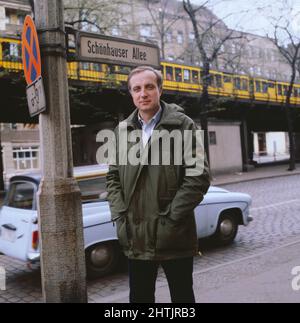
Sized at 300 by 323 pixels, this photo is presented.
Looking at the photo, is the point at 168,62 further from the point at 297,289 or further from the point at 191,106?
the point at 297,289

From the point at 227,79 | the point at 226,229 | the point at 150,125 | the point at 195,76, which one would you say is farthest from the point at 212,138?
the point at 150,125

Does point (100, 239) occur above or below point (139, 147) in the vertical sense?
below

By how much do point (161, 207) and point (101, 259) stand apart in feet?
11.1

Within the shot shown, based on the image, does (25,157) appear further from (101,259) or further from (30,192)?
(101,259)

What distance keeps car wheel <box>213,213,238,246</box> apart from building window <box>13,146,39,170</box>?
41016 mm

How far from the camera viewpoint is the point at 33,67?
3.68 meters

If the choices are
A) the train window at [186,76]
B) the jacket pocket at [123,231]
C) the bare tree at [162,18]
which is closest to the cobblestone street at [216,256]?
the jacket pocket at [123,231]

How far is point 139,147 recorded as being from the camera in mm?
2658

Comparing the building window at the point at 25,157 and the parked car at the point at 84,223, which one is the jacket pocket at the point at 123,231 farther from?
the building window at the point at 25,157

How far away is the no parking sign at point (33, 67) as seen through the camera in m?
3.55

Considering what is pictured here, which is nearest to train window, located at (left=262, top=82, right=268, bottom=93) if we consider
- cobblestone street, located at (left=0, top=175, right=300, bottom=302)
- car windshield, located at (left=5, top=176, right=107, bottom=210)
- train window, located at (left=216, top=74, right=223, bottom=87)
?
train window, located at (left=216, top=74, right=223, bottom=87)

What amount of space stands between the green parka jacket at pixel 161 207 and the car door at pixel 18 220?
115 inches
